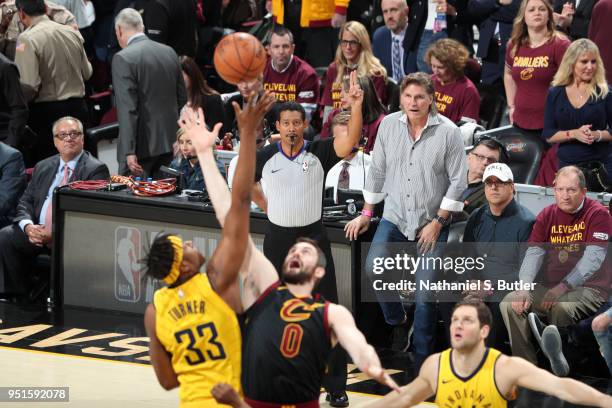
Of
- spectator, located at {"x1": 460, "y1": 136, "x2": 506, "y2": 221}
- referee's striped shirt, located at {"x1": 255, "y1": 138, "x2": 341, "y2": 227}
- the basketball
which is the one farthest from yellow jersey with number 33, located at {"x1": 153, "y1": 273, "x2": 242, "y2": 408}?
spectator, located at {"x1": 460, "y1": 136, "x2": 506, "y2": 221}

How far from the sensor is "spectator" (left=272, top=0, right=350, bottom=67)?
12930 mm

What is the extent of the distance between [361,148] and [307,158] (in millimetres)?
1537

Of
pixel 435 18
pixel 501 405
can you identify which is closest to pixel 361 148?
pixel 435 18

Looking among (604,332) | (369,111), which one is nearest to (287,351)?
(604,332)

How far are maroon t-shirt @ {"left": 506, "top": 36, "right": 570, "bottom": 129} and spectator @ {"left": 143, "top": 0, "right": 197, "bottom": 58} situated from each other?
370 centimetres

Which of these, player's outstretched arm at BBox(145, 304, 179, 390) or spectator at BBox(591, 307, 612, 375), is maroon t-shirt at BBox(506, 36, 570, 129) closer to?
spectator at BBox(591, 307, 612, 375)

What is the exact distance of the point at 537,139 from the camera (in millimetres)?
10734

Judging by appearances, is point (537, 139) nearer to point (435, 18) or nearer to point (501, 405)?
point (435, 18)

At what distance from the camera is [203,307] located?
20.2ft

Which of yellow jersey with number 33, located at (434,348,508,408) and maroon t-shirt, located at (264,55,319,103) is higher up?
maroon t-shirt, located at (264,55,319,103)

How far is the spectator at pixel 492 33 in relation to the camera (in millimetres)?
11992

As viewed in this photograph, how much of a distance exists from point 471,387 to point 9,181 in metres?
5.78

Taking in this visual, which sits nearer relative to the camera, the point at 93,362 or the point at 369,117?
the point at 93,362

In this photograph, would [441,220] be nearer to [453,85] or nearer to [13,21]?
[453,85]
